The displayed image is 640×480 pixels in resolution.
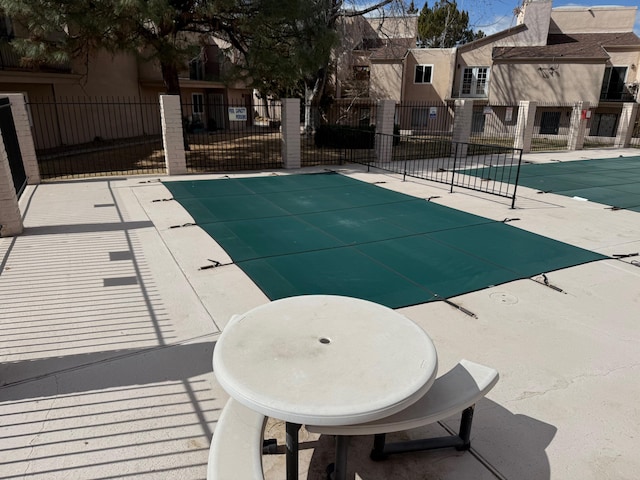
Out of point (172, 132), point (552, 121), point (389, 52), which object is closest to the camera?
point (172, 132)

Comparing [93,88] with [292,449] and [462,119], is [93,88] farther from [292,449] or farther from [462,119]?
[292,449]

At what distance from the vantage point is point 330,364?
90.8 inches

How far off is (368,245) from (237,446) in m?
4.53

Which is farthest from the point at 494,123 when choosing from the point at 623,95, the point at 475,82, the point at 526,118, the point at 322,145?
the point at 322,145

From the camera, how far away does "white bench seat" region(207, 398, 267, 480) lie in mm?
2066

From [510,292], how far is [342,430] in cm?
357

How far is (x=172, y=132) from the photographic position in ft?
38.3

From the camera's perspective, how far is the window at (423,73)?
31.2 meters

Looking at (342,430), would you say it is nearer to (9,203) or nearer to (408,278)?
(408,278)

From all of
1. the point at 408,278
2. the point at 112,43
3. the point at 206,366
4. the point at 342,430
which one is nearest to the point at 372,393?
the point at 342,430

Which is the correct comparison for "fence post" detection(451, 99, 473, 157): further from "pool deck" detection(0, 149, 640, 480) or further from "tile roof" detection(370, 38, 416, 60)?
"tile roof" detection(370, 38, 416, 60)

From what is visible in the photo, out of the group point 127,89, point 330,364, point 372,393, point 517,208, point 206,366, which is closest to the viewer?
point 372,393

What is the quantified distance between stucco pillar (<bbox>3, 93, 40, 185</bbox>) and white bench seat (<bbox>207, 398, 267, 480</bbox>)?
1010 centimetres

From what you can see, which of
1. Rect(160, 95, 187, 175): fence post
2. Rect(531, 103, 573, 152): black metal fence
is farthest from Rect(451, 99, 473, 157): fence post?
Rect(531, 103, 573, 152): black metal fence
